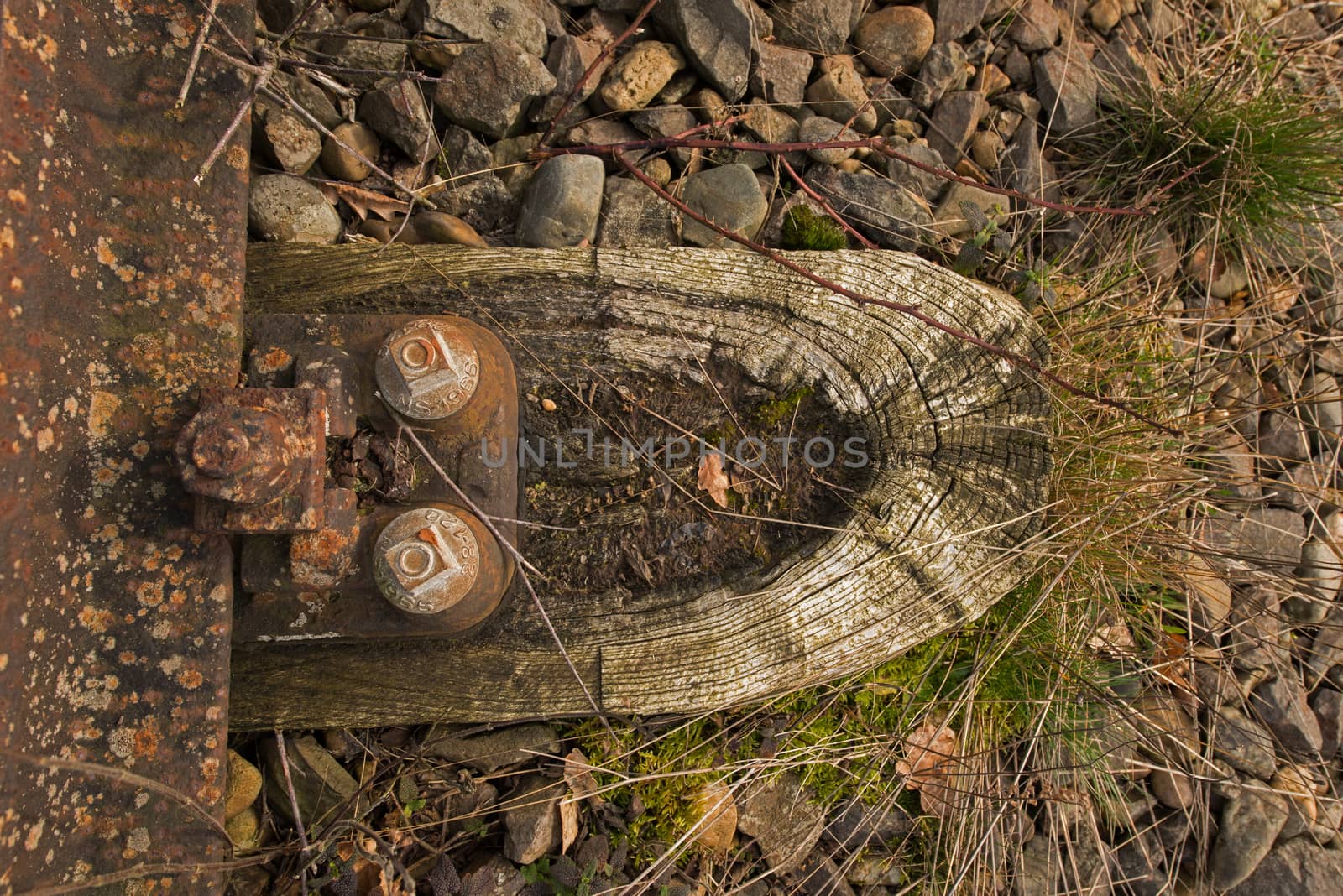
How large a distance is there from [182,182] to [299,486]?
28.5 inches

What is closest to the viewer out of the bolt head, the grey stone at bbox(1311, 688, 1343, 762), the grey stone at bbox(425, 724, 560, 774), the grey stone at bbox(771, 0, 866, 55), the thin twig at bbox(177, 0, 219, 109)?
the bolt head

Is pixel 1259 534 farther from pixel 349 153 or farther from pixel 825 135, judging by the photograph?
pixel 349 153

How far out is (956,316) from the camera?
230cm

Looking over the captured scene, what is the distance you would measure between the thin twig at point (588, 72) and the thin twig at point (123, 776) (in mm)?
2066

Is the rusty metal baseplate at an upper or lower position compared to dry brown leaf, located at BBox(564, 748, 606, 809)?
upper

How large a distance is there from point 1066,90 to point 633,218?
6.30 feet

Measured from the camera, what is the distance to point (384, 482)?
76.5 inches

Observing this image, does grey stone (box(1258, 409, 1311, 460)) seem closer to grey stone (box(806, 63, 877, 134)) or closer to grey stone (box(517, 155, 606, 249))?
grey stone (box(806, 63, 877, 134))

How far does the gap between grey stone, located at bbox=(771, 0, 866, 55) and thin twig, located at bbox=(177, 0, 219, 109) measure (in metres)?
1.94

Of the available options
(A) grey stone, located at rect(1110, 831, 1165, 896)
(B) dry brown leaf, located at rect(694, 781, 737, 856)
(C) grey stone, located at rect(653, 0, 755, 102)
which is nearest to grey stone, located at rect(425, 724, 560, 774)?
(B) dry brown leaf, located at rect(694, 781, 737, 856)

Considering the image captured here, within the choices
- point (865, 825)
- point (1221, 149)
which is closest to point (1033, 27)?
point (1221, 149)

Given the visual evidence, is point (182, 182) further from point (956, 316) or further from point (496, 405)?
point (956, 316)

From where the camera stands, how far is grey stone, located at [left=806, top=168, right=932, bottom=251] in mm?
2844

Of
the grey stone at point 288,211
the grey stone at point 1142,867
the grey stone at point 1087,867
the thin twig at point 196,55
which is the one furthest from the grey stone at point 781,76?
the grey stone at point 1142,867
